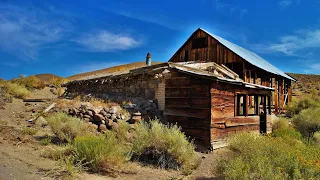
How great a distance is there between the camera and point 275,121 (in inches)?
572

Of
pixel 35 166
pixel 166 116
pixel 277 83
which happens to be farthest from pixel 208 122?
pixel 277 83

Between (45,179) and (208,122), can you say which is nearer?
(45,179)

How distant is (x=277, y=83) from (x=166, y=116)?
15.2 m

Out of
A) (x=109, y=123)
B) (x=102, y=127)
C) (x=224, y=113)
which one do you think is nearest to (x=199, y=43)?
(x=224, y=113)

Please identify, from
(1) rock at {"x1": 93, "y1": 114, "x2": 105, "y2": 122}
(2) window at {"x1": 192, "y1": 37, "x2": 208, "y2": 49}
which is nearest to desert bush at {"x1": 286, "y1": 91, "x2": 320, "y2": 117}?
(2) window at {"x1": 192, "y1": 37, "x2": 208, "y2": 49}

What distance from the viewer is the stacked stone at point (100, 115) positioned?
9.66 meters

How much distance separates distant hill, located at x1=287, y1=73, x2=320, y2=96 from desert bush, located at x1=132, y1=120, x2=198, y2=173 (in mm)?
34539

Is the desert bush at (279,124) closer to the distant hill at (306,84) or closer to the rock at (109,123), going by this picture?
the rock at (109,123)

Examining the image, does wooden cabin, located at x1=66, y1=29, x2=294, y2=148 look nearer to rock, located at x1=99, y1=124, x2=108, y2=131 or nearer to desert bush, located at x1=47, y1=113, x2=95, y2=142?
rock, located at x1=99, y1=124, x2=108, y2=131

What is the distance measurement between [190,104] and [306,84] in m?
40.0

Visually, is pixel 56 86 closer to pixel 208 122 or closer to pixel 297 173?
pixel 208 122

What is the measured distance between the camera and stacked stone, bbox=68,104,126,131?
9664 mm

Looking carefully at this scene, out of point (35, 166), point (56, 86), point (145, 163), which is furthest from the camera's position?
point (56, 86)

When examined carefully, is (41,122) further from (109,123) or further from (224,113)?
(224,113)
